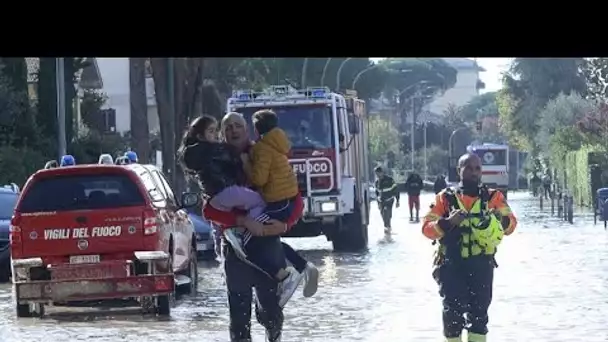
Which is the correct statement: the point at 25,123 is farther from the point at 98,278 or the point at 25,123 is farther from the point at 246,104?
the point at 98,278

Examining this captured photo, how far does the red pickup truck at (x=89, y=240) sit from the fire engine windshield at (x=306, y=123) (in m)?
10.3

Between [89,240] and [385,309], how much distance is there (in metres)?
3.38

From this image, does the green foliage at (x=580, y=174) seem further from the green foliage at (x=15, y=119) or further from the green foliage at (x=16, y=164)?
the green foliage at (x=16, y=164)

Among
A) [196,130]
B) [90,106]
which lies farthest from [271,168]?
[90,106]

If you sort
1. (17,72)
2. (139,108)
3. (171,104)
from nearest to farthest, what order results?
1. (171,104)
2. (139,108)
3. (17,72)

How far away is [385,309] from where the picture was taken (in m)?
18.0

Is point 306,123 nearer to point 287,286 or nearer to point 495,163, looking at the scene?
point 287,286

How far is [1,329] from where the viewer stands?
16766 mm

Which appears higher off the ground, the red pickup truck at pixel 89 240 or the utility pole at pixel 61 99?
the utility pole at pixel 61 99

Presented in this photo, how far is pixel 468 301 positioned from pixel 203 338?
11.6 ft

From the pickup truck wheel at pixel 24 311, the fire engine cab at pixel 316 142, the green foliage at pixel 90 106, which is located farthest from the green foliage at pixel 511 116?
the pickup truck wheel at pixel 24 311

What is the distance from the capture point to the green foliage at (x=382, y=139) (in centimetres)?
11250

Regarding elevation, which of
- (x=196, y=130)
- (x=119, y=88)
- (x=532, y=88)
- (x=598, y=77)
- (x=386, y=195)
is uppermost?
(x=119, y=88)
